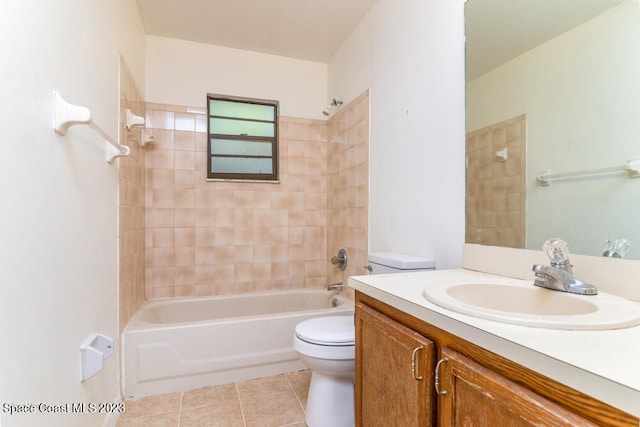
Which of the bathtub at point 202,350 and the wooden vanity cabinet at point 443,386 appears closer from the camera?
the wooden vanity cabinet at point 443,386

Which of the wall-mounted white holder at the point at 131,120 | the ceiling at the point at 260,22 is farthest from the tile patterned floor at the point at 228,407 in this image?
the ceiling at the point at 260,22

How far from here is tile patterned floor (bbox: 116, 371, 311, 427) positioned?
1627 mm

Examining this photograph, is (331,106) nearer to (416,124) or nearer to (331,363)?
(416,124)

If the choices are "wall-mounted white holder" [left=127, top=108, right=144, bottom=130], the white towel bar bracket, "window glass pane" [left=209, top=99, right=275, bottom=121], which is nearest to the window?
"window glass pane" [left=209, top=99, right=275, bottom=121]

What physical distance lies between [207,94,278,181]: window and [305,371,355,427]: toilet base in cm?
187

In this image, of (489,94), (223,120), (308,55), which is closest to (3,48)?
(489,94)

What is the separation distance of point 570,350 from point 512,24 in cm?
125

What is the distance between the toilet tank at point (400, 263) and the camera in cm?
155

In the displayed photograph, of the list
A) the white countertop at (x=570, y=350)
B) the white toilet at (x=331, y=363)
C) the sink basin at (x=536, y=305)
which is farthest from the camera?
the white toilet at (x=331, y=363)

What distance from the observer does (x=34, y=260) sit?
88 cm

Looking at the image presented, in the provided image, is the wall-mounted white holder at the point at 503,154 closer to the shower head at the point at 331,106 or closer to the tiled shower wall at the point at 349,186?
the tiled shower wall at the point at 349,186

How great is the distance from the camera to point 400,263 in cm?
157

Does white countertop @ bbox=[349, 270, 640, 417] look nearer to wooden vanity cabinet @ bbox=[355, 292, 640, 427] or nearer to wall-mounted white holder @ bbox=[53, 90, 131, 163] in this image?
wooden vanity cabinet @ bbox=[355, 292, 640, 427]

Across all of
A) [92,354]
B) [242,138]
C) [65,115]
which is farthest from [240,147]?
[92,354]
